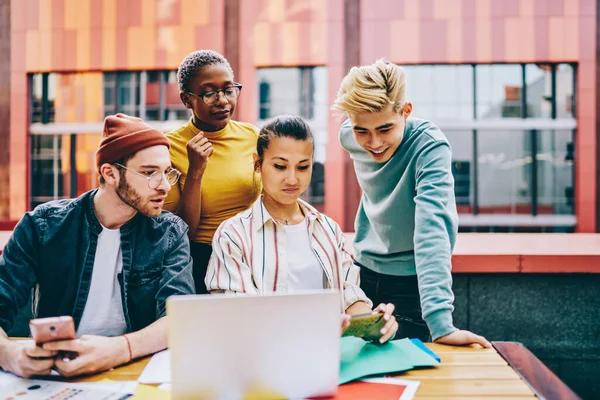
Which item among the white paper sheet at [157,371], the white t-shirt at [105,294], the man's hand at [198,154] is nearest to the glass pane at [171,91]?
the man's hand at [198,154]

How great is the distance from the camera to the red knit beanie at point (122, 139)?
1.82 meters

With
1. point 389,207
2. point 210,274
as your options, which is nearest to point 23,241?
point 210,274

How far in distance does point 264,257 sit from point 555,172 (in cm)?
1051

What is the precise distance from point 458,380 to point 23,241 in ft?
4.52

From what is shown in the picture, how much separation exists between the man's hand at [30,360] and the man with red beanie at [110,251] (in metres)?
0.37

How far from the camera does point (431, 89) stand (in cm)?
1061

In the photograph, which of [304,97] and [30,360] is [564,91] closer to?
[304,97]

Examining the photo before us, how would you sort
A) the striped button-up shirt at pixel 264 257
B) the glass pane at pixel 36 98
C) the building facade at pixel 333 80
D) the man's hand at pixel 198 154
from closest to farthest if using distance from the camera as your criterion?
the striped button-up shirt at pixel 264 257 < the man's hand at pixel 198 154 < the building facade at pixel 333 80 < the glass pane at pixel 36 98

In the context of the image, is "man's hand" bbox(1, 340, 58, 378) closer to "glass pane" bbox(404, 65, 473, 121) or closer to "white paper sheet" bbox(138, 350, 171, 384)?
"white paper sheet" bbox(138, 350, 171, 384)

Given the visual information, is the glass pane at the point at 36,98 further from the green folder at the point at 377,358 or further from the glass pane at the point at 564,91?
the green folder at the point at 377,358

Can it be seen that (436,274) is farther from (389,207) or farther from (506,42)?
(506,42)

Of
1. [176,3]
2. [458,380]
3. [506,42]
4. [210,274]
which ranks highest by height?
[176,3]

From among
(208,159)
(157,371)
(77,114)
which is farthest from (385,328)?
(77,114)

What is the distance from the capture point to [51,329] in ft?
4.26
